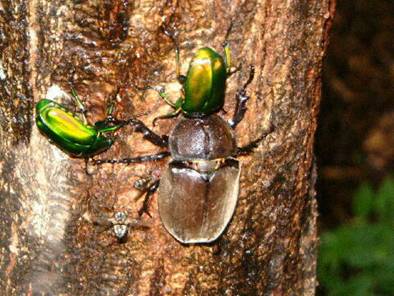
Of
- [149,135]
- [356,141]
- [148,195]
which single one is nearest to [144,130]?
[149,135]

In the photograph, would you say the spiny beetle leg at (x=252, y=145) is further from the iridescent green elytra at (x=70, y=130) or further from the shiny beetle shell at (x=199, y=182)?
the iridescent green elytra at (x=70, y=130)

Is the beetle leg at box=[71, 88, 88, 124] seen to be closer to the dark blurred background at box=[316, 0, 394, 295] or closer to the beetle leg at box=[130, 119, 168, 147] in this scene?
the beetle leg at box=[130, 119, 168, 147]

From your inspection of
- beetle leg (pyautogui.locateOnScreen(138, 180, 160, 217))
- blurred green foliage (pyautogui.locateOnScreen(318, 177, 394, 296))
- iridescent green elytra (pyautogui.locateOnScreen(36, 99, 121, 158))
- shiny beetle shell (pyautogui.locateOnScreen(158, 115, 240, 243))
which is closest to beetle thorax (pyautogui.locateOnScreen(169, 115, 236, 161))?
shiny beetle shell (pyautogui.locateOnScreen(158, 115, 240, 243))

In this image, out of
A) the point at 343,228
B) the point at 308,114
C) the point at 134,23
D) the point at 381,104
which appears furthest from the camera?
the point at 381,104

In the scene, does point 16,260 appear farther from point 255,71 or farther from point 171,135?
point 255,71

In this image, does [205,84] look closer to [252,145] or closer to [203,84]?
[203,84]

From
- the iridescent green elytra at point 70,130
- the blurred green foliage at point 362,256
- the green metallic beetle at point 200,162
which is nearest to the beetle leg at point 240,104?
the green metallic beetle at point 200,162

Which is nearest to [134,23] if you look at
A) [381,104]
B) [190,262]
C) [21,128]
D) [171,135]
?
[171,135]

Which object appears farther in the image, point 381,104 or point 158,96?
point 381,104
